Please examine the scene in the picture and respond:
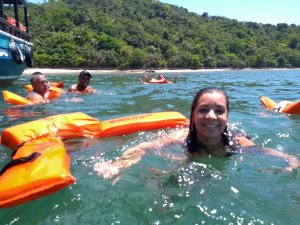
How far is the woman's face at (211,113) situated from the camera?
305 cm

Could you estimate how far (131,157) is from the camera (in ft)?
10.8

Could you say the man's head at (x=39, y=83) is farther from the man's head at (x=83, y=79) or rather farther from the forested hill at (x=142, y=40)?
the forested hill at (x=142, y=40)

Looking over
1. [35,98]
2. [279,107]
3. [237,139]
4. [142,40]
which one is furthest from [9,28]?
[142,40]

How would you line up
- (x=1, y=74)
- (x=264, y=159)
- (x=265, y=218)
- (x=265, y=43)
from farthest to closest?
(x=265, y=43) < (x=1, y=74) < (x=264, y=159) < (x=265, y=218)

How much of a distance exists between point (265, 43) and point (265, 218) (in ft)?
272

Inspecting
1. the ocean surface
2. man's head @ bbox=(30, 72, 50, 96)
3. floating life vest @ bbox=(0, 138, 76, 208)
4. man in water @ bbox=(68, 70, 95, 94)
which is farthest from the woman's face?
man in water @ bbox=(68, 70, 95, 94)

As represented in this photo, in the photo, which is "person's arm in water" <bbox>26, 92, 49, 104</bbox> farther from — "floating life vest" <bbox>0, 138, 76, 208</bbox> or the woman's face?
the woman's face

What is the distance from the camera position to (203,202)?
262 cm

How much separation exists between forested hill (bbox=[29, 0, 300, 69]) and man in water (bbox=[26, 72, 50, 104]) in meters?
33.7

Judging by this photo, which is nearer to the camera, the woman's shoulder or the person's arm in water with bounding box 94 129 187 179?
the person's arm in water with bounding box 94 129 187 179

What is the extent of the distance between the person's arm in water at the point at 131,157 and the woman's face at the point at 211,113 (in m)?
0.64

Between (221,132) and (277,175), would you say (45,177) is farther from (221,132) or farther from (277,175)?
(277,175)

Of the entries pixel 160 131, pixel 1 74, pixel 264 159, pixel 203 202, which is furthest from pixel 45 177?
pixel 1 74

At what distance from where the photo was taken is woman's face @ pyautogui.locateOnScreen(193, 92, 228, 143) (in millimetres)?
3055
